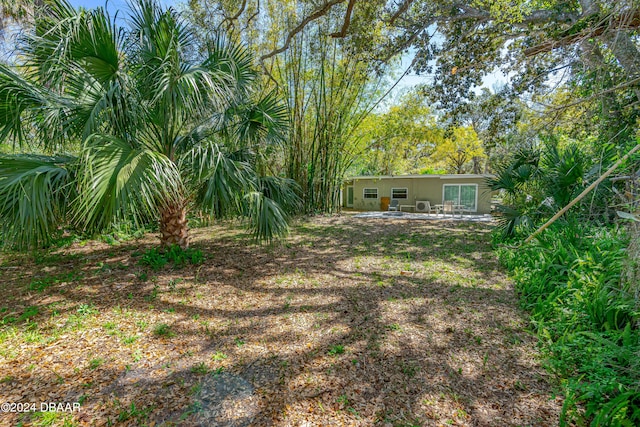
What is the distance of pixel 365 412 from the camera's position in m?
1.85

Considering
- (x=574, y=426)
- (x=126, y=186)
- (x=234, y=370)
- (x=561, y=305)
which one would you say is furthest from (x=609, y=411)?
(x=126, y=186)

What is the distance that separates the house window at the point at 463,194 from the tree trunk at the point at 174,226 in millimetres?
13095

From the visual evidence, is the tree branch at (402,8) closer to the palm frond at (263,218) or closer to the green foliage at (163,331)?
the palm frond at (263,218)

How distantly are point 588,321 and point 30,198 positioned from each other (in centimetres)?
523

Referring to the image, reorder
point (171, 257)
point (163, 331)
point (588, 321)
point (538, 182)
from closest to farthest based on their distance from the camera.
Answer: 1. point (588, 321)
2. point (163, 331)
3. point (171, 257)
4. point (538, 182)

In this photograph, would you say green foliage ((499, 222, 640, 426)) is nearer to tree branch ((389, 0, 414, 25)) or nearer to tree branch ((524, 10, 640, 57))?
tree branch ((524, 10, 640, 57))

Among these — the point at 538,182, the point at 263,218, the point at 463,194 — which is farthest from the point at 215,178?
the point at 463,194

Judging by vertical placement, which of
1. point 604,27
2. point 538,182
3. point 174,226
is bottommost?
point 174,226

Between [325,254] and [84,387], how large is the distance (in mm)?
3941

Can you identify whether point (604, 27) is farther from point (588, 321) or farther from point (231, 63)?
point (231, 63)

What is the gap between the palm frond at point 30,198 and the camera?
258cm

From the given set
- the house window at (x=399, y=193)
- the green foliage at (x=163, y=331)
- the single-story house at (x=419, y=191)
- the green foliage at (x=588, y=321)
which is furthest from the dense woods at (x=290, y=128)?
the house window at (x=399, y=193)

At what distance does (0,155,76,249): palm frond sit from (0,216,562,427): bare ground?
90cm

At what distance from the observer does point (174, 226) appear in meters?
4.54
